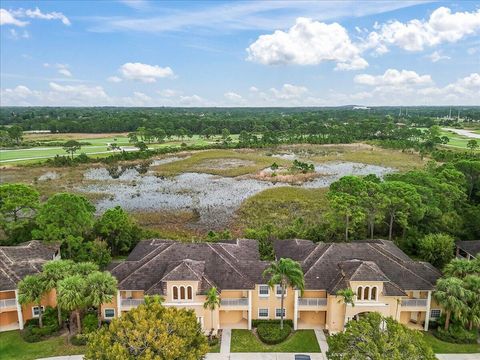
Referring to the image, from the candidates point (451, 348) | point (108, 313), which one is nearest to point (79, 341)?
point (108, 313)

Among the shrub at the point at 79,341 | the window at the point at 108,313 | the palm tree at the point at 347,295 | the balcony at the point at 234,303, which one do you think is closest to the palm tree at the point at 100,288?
the shrub at the point at 79,341

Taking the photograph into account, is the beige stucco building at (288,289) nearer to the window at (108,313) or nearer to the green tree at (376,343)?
the window at (108,313)

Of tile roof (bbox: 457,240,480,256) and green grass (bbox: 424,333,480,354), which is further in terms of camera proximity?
tile roof (bbox: 457,240,480,256)

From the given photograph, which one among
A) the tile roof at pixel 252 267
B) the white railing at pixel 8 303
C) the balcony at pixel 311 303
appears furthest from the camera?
the balcony at pixel 311 303

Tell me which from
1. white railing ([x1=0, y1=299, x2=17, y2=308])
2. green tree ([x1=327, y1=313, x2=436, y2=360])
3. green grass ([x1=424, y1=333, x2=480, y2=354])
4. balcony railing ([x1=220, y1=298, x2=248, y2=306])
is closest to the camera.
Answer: green tree ([x1=327, y1=313, x2=436, y2=360])

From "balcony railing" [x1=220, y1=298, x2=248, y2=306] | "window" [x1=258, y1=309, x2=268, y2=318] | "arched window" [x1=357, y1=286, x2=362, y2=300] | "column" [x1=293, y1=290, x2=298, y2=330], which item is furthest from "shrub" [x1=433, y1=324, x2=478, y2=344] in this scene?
"balcony railing" [x1=220, y1=298, x2=248, y2=306]

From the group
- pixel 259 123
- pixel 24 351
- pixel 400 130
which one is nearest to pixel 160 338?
pixel 24 351

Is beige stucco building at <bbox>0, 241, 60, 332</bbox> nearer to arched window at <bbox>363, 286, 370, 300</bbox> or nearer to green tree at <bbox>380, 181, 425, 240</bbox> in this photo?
arched window at <bbox>363, 286, 370, 300</bbox>

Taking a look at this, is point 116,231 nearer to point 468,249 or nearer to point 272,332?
point 272,332
